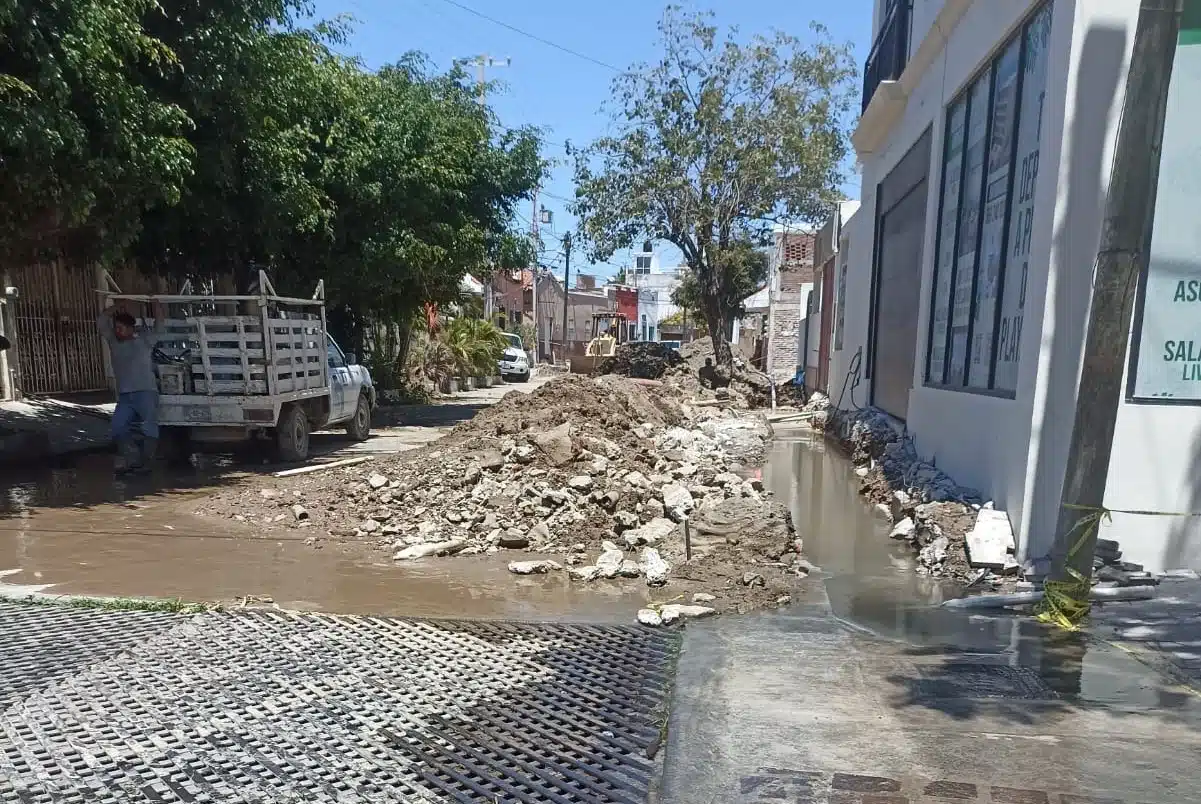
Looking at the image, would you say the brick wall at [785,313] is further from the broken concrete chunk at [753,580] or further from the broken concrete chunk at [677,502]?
the broken concrete chunk at [753,580]

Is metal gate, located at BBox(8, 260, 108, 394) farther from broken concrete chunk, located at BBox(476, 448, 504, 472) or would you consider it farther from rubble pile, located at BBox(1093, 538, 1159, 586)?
rubble pile, located at BBox(1093, 538, 1159, 586)

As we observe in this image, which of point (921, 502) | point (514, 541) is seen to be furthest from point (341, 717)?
point (921, 502)

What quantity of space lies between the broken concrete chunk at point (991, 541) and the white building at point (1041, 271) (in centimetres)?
12

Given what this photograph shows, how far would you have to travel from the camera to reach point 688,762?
316 cm

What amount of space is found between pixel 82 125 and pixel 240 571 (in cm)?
456

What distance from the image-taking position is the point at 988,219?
7621 millimetres

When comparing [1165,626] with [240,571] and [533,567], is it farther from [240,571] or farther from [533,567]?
[240,571]

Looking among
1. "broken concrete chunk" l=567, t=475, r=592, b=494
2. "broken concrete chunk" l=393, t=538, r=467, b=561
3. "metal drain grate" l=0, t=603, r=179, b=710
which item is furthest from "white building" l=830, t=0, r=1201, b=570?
"metal drain grate" l=0, t=603, r=179, b=710

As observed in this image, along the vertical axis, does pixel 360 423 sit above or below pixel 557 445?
below

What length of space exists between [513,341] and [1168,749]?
110ft

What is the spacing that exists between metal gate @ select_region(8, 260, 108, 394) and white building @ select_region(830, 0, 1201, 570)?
41.2ft

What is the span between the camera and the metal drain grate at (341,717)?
291cm

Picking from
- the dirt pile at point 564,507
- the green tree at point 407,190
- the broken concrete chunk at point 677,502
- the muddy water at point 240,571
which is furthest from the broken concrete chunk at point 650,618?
the green tree at point 407,190

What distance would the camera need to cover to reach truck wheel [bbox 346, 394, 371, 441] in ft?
42.4
